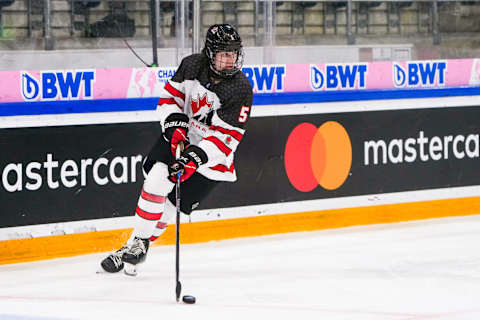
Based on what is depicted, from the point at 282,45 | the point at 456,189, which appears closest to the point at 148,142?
the point at 282,45

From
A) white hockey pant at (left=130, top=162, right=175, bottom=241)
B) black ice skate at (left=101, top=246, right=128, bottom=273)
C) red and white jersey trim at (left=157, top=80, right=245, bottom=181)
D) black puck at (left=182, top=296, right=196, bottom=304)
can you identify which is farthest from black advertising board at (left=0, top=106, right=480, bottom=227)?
black puck at (left=182, top=296, right=196, bottom=304)

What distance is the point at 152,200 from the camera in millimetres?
4434

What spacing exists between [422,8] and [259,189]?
1899 millimetres

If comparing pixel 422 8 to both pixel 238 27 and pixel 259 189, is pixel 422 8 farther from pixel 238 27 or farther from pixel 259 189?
pixel 259 189

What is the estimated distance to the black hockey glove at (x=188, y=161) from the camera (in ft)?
13.6

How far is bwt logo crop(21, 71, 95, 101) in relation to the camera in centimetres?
500

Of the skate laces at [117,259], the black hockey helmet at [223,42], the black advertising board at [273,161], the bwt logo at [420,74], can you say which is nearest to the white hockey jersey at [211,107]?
the black hockey helmet at [223,42]

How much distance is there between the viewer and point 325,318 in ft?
12.6

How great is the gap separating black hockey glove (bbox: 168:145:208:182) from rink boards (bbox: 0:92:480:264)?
0.92 meters

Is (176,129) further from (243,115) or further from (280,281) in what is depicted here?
(280,281)

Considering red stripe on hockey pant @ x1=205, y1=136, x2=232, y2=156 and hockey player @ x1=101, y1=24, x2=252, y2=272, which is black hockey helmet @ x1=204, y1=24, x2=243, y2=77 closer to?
hockey player @ x1=101, y1=24, x2=252, y2=272

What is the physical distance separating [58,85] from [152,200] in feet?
3.41

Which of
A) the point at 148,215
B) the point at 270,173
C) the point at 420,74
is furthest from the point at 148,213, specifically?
the point at 420,74

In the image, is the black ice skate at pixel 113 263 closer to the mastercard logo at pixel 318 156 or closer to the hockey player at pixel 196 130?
the hockey player at pixel 196 130
